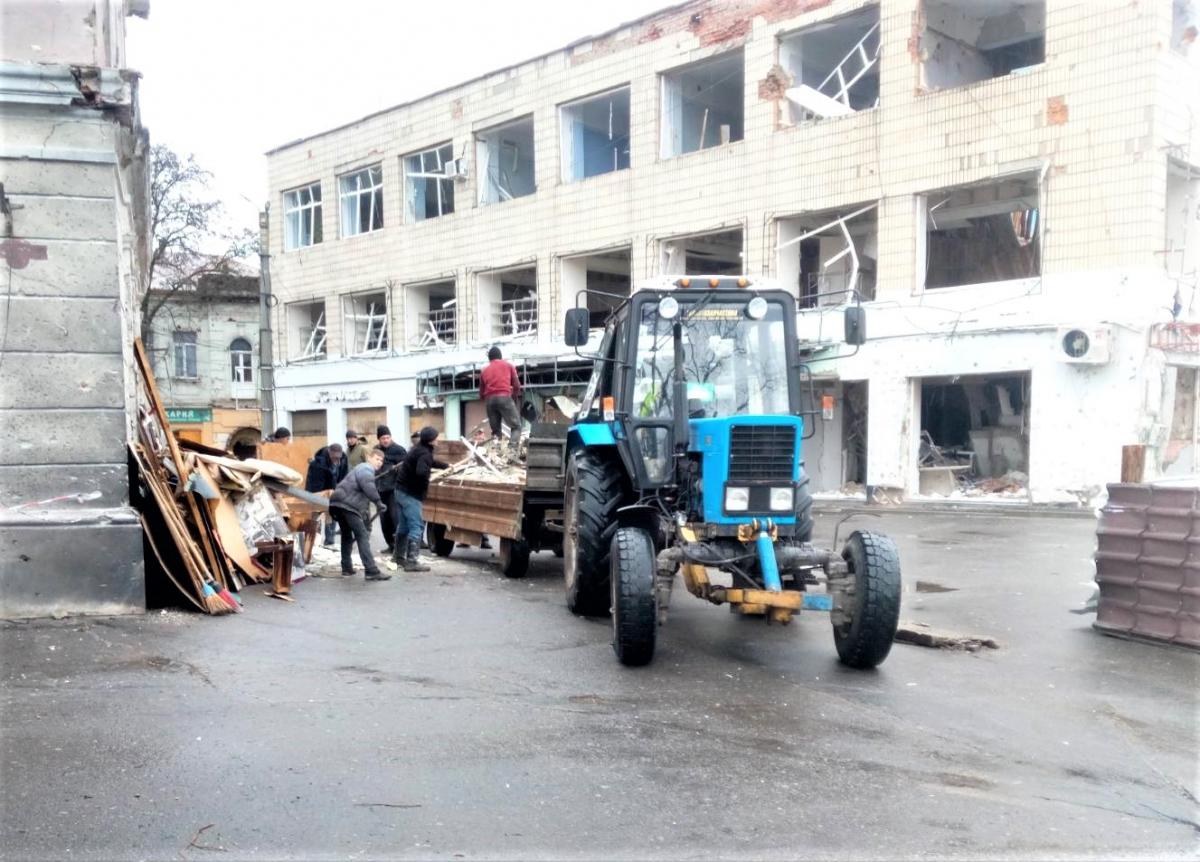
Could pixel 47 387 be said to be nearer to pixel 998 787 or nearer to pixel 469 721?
pixel 469 721

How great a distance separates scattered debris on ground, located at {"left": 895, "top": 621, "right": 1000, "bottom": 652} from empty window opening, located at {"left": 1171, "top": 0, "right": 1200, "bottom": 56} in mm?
14202

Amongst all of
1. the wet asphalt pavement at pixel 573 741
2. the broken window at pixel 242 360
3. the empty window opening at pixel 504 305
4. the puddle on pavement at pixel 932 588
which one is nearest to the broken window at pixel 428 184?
the empty window opening at pixel 504 305

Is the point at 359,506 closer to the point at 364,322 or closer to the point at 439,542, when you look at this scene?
the point at 439,542

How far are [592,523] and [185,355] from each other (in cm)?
3663

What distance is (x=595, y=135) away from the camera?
84.2 feet

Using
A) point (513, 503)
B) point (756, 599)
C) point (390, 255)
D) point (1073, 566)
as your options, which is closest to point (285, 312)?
point (390, 255)

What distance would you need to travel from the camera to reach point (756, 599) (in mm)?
6176

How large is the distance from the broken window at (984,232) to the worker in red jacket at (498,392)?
978cm

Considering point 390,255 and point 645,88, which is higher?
point 645,88

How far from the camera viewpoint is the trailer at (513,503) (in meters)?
10.3

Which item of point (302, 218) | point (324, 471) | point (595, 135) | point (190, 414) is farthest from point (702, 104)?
point (190, 414)

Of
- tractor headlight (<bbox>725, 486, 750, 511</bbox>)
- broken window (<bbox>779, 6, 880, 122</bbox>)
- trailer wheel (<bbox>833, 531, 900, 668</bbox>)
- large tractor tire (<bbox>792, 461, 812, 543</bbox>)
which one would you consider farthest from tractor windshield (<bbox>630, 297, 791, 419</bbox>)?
broken window (<bbox>779, 6, 880, 122</bbox>)

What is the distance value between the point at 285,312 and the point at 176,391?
32.0 feet

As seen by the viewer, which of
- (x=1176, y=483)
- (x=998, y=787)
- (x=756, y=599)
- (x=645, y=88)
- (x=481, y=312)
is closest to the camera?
(x=998, y=787)
